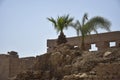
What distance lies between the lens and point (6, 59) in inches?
1075

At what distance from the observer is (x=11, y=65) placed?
2730 centimetres

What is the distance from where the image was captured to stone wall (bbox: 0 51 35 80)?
27.2 m

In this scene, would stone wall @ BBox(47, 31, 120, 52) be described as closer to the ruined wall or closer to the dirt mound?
the dirt mound

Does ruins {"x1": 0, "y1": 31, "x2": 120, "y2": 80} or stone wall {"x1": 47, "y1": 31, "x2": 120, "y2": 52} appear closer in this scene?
stone wall {"x1": 47, "y1": 31, "x2": 120, "y2": 52}

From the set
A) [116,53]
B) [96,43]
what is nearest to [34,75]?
[116,53]

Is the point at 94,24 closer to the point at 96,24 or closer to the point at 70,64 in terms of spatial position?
the point at 96,24

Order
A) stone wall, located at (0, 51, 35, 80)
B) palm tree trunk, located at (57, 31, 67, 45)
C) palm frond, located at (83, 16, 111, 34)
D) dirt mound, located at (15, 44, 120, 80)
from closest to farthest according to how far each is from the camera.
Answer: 1. dirt mound, located at (15, 44, 120, 80)
2. palm frond, located at (83, 16, 111, 34)
3. palm tree trunk, located at (57, 31, 67, 45)
4. stone wall, located at (0, 51, 35, 80)

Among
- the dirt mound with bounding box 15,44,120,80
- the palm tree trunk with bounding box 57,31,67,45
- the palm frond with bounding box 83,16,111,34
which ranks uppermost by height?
the palm frond with bounding box 83,16,111,34

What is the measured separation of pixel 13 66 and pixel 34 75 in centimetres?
968

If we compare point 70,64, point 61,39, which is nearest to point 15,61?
point 61,39

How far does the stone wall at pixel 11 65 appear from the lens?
27203 mm

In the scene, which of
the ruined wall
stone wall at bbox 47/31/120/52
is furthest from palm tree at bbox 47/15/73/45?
the ruined wall

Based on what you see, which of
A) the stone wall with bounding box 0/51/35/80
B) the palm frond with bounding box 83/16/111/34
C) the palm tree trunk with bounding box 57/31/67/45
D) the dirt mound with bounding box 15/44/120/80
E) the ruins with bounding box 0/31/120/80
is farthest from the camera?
the stone wall with bounding box 0/51/35/80

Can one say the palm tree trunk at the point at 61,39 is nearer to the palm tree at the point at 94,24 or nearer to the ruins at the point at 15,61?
the palm tree at the point at 94,24
